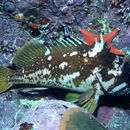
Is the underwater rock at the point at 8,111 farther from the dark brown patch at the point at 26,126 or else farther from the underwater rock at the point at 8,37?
the dark brown patch at the point at 26,126

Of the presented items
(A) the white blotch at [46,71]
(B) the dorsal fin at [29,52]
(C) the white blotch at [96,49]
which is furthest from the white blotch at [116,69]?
(B) the dorsal fin at [29,52]

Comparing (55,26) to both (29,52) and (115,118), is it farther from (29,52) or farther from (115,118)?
(115,118)

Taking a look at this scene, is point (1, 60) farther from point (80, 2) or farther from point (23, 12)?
point (80, 2)

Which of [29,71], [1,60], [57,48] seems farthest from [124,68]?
[1,60]

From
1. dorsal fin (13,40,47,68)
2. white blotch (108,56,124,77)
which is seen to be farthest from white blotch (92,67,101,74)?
dorsal fin (13,40,47,68)

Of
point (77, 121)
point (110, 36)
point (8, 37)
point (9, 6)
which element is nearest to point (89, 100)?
point (77, 121)

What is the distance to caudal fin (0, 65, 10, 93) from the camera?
334 cm

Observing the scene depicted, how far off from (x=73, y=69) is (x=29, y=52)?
3.46 ft

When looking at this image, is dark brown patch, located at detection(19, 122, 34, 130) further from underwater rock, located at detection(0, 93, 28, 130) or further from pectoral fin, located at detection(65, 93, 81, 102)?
pectoral fin, located at detection(65, 93, 81, 102)

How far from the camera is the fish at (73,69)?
2861 mm

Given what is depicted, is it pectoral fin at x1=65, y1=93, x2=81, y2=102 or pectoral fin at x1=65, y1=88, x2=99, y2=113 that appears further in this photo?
pectoral fin at x1=65, y1=93, x2=81, y2=102

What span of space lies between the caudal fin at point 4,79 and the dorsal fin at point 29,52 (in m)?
0.31

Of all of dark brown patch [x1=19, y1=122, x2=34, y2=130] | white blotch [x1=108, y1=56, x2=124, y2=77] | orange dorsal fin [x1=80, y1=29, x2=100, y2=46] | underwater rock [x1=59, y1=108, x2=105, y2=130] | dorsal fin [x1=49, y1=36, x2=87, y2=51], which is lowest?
dark brown patch [x1=19, y1=122, x2=34, y2=130]

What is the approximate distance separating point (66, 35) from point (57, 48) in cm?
62
